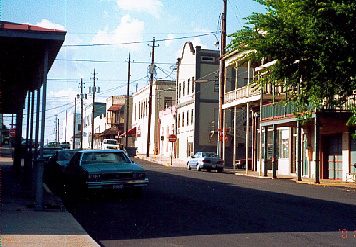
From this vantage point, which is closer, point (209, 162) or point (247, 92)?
point (247, 92)

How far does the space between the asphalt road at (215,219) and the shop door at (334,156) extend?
1531 centimetres

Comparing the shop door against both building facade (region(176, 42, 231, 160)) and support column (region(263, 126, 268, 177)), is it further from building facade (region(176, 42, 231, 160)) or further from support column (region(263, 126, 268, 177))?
building facade (region(176, 42, 231, 160))

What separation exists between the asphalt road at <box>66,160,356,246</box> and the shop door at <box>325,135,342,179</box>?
15.3 metres

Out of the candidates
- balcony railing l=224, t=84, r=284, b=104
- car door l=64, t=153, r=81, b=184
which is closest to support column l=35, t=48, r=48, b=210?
car door l=64, t=153, r=81, b=184

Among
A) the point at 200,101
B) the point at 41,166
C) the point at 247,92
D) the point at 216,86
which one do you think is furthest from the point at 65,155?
the point at 216,86

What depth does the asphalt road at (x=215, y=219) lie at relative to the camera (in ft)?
35.0

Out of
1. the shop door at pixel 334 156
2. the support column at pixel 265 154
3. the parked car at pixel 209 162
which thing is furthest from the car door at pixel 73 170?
the parked car at pixel 209 162

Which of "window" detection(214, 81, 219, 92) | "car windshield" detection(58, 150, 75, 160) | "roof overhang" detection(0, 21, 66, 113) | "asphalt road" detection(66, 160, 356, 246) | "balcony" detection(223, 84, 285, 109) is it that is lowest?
"asphalt road" detection(66, 160, 356, 246)

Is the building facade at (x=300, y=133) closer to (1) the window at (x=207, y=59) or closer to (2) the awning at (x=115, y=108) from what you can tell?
(1) the window at (x=207, y=59)

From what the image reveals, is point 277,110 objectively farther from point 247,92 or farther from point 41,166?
point 41,166

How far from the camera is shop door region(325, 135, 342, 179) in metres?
35.1

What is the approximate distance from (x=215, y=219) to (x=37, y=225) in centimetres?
394

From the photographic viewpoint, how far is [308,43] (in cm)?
2308

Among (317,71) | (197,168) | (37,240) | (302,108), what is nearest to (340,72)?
(317,71)
